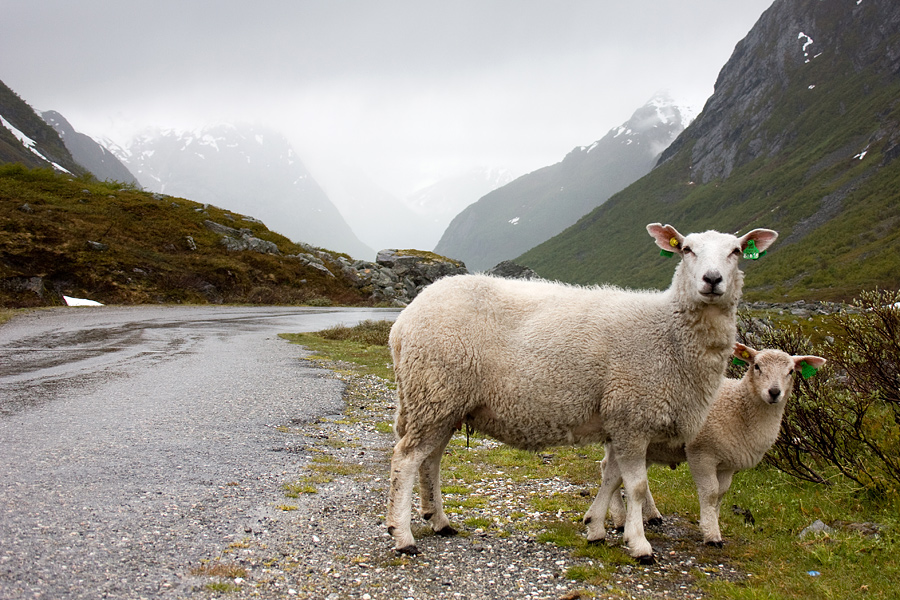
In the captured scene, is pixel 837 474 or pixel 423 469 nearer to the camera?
pixel 423 469

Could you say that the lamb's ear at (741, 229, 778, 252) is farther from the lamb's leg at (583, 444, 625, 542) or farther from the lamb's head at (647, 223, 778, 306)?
the lamb's leg at (583, 444, 625, 542)

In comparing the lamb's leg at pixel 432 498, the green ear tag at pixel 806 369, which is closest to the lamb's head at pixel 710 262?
the green ear tag at pixel 806 369

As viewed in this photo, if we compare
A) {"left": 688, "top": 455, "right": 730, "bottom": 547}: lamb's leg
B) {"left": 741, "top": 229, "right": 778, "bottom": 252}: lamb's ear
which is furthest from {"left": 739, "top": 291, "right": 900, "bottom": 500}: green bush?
{"left": 741, "top": 229, "right": 778, "bottom": 252}: lamb's ear

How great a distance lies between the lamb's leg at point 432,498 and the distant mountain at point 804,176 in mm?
87576

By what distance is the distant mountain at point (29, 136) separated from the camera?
342 feet

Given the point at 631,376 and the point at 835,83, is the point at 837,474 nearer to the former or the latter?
the point at 631,376

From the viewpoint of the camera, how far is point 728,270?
6215 mm

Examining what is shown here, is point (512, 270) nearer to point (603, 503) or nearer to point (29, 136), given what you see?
point (603, 503)

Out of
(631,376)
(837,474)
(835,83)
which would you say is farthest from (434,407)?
(835,83)

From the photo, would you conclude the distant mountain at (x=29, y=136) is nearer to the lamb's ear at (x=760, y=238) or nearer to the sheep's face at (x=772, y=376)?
the lamb's ear at (x=760, y=238)

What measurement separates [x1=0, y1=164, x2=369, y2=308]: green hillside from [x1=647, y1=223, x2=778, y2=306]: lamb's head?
4050 centimetres

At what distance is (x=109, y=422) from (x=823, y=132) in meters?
188

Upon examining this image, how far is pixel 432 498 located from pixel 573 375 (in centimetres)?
238

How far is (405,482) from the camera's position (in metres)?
6.25
